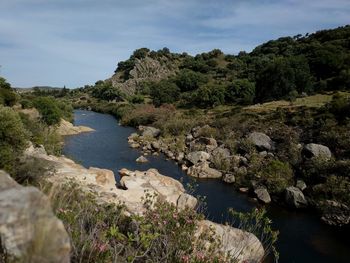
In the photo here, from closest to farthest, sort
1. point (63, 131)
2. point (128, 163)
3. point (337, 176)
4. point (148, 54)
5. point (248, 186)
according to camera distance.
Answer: point (337, 176) → point (248, 186) → point (128, 163) → point (63, 131) → point (148, 54)

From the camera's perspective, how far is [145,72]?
15700 cm

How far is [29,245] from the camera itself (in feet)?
16.0

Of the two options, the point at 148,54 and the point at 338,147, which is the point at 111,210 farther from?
the point at 148,54

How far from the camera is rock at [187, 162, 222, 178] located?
43938mm

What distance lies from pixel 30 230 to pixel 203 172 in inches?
1563

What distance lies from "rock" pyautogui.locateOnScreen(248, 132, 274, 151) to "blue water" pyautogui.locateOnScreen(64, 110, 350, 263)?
867 centimetres

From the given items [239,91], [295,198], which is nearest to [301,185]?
[295,198]

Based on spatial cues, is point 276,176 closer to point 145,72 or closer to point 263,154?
point 263,154

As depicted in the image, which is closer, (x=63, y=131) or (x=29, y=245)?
(x=29, y=245)

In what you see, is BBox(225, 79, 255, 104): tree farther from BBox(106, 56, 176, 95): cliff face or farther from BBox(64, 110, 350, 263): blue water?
BBox(106, 56, 176, 95): cliff face

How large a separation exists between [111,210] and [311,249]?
58.1 feet

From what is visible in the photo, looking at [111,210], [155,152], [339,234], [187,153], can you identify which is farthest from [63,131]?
[111,210]

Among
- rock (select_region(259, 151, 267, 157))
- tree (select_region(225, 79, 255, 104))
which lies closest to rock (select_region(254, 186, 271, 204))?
rock (select_region(259, 151, 267, 157))

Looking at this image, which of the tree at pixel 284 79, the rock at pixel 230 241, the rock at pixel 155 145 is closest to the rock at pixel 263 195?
the rock at pixel 230 241
